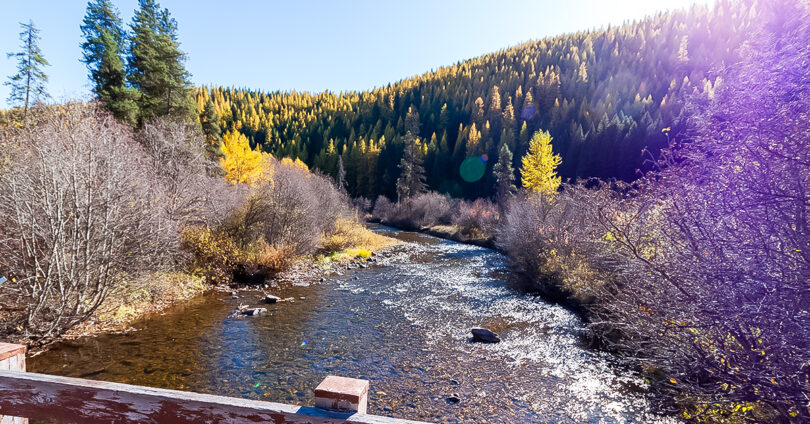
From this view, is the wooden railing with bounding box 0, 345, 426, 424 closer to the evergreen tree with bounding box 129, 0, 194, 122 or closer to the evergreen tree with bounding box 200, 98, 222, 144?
the evergreen tree with bounding box 129, 0, 194, 122

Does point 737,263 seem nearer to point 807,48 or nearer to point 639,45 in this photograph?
point 807,48

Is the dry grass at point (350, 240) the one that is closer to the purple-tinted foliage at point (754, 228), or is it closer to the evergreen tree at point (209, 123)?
the evergreen tree at point (209, 123)

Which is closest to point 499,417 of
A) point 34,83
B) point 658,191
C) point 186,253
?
point 658,191

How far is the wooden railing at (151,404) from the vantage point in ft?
5.98

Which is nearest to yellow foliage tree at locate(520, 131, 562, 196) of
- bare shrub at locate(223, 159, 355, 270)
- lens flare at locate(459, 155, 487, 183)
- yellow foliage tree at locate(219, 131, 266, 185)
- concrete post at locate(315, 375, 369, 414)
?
bare shrub at locate(223, 159, 355, 270)

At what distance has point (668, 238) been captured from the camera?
6.45m

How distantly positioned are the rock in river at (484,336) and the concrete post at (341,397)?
11358 mm

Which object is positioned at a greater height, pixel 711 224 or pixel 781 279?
pixel 711 224

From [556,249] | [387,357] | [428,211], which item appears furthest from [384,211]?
[387,357]

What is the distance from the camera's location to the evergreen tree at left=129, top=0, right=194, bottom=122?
91.0 ft

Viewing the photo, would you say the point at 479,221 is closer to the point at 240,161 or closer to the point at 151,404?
the point at 240,161

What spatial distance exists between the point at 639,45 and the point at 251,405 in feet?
481

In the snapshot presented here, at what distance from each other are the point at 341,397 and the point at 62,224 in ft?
37.7

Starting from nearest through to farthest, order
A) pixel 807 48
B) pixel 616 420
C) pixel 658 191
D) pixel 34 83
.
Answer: pixel 807 48 → pixel 658 191 → pixel 616 420 → pixel 34 83
